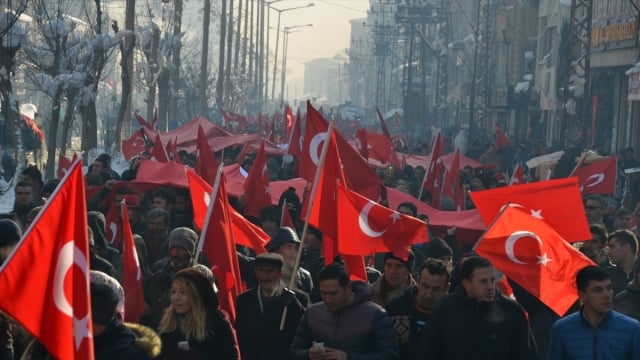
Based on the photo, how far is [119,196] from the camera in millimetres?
12828

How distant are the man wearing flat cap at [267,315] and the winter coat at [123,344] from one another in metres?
2.03

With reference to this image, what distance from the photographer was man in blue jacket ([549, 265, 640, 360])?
7141mm

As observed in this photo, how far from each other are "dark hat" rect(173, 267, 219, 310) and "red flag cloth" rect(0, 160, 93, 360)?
1495 millimetres

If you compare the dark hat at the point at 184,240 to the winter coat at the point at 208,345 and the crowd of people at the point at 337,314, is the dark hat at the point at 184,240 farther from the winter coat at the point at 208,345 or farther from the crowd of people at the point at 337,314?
the winter coat at the point at 208,345

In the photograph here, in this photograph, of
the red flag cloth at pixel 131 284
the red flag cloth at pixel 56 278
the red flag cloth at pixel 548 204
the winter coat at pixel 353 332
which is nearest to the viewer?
the red flag cloth at pixel 56 278

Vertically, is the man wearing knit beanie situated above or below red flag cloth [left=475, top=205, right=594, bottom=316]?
below

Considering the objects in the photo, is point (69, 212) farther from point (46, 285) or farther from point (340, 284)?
point (340, 284)

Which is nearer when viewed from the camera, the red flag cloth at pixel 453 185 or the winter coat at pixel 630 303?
the winter coat at pixel 630 303

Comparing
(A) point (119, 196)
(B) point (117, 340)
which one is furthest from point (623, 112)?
(B) point (117, 340)

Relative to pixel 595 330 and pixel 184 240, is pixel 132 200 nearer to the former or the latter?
pixel 184 240

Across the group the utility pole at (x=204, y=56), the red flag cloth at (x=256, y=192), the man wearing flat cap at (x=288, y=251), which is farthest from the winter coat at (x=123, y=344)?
the utility pole at (x=204, y=56)

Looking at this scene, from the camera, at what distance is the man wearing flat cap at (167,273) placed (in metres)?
8.86

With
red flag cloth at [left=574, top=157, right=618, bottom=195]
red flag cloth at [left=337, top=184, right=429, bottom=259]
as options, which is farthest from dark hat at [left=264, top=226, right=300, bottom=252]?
red flag cloth at [left=574, top=157, right=618, bottom=195]

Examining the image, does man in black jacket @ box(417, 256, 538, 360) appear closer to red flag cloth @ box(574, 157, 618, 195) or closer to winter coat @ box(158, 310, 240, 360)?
winter coat @ box(158, 310, 240, 360)
